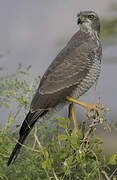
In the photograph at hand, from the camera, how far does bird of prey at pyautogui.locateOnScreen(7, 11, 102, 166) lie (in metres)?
1.41

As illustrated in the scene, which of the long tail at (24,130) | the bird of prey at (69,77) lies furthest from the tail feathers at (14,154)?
the bird of prey at (69,77)

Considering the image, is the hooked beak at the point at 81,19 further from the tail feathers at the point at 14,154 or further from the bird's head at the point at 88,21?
the tail feathers at the point at 14,154

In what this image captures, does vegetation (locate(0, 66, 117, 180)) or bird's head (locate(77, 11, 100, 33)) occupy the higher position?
bird's head (locate(77, 11, 100, 33))

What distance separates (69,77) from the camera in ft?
4.88

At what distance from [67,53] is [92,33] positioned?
0.17 metres

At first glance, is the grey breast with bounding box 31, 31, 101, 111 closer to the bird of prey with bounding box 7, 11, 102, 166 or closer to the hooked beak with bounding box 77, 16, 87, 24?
the bird of prey with bounding box 7, 11, 102, 166

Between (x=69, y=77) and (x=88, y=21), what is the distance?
0.29 metres

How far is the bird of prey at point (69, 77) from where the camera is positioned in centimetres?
141

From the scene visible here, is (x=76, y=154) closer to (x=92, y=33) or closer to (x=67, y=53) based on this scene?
(x=67, y=53)

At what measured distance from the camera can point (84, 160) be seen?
3.23ft

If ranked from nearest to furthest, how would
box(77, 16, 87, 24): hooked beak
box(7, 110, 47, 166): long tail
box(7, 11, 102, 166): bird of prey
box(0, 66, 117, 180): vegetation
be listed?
box(0, 66, 117, 180): vegetation < box(7, 110, 47, 166): long tail < box(7, 11, 102, 166): bird of prey < box(77, 16, 87, 24): hooked beak

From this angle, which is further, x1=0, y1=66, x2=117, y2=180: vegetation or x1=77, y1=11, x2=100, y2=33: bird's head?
x1=77, y1=11, x2=100, y2=33: bird's head

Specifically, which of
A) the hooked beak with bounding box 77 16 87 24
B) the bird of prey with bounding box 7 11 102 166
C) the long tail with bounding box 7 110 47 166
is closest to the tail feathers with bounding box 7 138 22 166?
the long tail with bounding box 7 110 47 166

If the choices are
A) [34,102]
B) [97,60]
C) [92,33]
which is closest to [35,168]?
[34,102]
